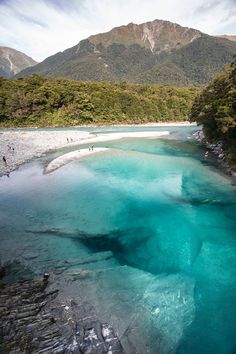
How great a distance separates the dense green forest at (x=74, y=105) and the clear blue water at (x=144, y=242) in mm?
47093

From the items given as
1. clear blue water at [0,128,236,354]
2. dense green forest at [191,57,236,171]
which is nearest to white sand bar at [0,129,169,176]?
clear blue water at [0,128,236,354]

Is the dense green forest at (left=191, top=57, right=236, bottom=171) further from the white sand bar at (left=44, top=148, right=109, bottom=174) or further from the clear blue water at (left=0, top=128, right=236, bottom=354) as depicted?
the white sand bar at (left=44, top=148, right=109, bottom=174)

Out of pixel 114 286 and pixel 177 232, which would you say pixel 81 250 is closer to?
pixel 114 286

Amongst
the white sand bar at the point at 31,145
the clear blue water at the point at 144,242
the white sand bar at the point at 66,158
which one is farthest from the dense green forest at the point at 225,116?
the white sand bar at the point at 31,145

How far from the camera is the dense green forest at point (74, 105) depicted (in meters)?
67.7

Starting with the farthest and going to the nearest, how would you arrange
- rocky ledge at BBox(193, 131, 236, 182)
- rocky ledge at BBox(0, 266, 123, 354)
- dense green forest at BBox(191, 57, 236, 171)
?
rocky ledge at BBox(193, 131, 236, 182)
dense green forest at BBox(191, 57, 236, 171)
rocky ledge at BBox(0, 266, 123, 354)

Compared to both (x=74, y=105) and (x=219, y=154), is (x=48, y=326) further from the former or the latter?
(x=74, y=105)

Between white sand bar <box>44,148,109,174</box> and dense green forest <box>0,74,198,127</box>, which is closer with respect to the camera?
white sand bar <box>44,148,109,174</box>

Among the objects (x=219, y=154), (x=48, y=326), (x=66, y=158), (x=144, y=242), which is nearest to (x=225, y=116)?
(x=219, y=154)

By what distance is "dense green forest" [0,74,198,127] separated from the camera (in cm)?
6769

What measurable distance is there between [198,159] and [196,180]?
856 centimetres

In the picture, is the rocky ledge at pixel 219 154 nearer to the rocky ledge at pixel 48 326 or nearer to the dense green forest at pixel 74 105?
the rocky ledge at pixel 48 326

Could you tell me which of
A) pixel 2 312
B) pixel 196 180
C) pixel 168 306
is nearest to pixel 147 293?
pixel 168 306

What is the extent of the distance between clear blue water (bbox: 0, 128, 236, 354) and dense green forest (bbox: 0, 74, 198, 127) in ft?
155
